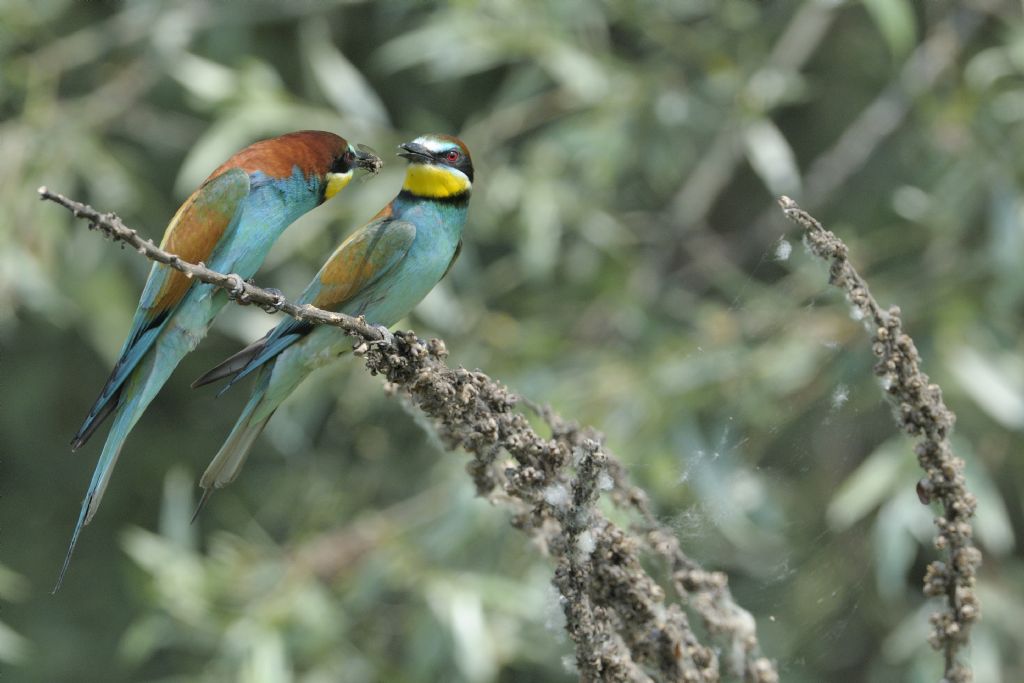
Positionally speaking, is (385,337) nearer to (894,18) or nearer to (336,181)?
(336,181)

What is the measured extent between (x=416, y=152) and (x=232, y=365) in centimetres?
46

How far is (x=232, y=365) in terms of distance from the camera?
4.33 feet

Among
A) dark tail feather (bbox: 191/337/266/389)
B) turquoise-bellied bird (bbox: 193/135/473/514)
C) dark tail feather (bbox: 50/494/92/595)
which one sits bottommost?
dark tail feather (bbox: 50/494/92/595)

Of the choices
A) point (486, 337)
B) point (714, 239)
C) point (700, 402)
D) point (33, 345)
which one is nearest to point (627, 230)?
point (714, 239)

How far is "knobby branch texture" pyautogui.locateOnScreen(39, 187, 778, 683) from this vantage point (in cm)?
127

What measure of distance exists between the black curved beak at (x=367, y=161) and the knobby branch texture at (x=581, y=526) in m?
0.17

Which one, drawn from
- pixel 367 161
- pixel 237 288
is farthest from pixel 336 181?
pixel 237 288

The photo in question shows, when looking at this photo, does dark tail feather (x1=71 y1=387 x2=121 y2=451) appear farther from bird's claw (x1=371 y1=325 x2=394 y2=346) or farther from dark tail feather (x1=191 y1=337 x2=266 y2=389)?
bird's claw (x1=371 y1=325 x2=394 y2=346)

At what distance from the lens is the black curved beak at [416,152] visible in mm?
1643

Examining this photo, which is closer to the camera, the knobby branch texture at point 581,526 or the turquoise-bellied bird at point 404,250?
the knobby branch texture at point 581,526

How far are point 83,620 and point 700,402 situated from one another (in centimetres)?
307

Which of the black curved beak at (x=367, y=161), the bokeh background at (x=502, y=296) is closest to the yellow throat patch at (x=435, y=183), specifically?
the black curved beak at (x=367, y=161)

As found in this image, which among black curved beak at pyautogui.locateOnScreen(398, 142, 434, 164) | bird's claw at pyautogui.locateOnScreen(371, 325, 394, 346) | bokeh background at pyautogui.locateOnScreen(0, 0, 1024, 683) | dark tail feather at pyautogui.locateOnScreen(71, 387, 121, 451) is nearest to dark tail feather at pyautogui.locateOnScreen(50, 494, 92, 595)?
dark tail feather at pyautogui.locateOnScreen(71, 387, 121, 451)

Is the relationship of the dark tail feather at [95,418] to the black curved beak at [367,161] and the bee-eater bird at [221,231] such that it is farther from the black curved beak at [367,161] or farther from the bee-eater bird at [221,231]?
the black curved beak at [367,161]
